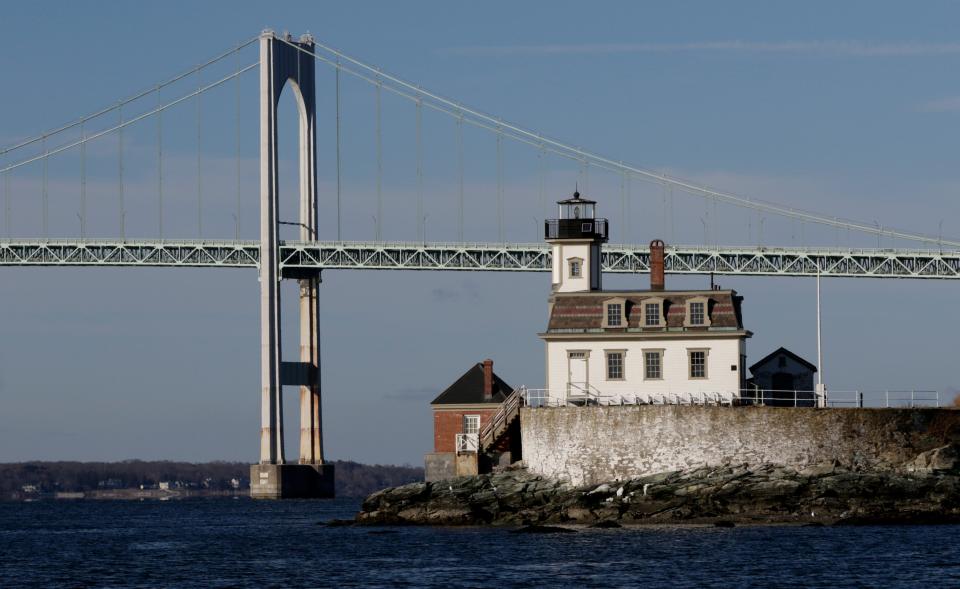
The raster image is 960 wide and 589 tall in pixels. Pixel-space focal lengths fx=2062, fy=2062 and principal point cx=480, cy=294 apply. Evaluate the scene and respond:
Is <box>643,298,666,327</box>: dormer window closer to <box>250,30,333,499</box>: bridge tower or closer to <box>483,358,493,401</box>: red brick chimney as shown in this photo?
<box>483,358,493,401</box>: red brick chimney

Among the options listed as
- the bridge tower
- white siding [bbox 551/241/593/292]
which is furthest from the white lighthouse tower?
the bridge tower

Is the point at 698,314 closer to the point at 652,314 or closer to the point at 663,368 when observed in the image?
the point at 652,314

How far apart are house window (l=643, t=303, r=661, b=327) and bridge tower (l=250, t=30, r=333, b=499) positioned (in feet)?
126

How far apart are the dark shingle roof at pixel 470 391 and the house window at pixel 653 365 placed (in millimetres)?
12066

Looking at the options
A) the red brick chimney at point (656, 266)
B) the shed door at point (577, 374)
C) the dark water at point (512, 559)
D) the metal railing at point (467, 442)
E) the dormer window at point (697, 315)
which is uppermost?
the red brick chimney at point (656, 266)

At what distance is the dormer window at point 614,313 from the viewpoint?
59.7m

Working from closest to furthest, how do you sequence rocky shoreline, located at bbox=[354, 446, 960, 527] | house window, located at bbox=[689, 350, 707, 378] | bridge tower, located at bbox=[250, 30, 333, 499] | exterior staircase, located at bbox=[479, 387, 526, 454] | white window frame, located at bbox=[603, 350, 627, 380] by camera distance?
rocky shoreline, located at bbox=[354, 446, 960, 527]
house window, located at bbox=[689, 350, 707, 378]
white window frame, located at bbox=[603, 350, 627, 380]
exterior staircase, located at bbox=[479, 387, 526, 454]
bridge tower, located at bbox=[250, 30, 333, 499]

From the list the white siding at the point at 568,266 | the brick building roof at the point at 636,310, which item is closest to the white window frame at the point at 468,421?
the white siding at the point at 568,266

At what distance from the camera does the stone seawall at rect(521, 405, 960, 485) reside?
55.0 metres

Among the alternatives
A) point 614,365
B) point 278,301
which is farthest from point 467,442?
point 278,301

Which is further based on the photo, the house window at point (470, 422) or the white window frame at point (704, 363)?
the house window at point (470, 422)

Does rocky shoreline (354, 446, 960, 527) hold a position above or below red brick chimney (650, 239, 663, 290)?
below

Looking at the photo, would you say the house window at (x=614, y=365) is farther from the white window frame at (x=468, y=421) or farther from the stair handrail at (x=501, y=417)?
the white window frame at (x=468, y=421)

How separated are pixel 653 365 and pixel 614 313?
79.5 inches
